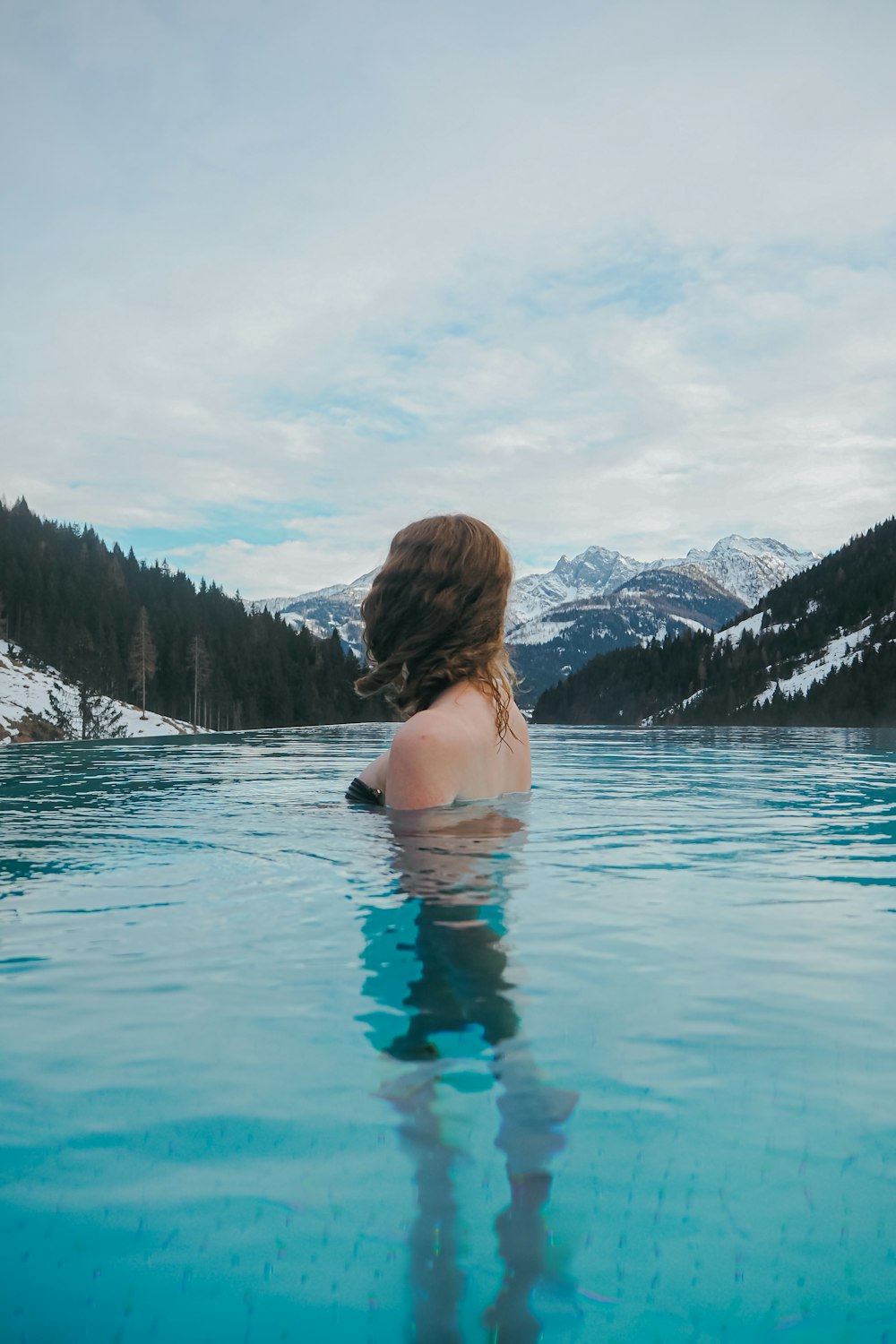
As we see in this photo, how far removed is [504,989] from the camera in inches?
120

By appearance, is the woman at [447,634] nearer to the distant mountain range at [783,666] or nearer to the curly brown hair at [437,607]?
the curly brown hair at [437,607]

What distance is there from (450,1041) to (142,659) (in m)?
103

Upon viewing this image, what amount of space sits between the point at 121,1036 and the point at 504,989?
1.27 m

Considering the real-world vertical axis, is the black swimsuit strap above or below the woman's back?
below

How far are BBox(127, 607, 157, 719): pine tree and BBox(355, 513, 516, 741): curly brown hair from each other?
333ft

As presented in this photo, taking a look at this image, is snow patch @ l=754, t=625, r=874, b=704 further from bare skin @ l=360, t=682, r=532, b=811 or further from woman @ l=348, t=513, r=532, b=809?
woman @ l=348, t=513, r=532, b=809

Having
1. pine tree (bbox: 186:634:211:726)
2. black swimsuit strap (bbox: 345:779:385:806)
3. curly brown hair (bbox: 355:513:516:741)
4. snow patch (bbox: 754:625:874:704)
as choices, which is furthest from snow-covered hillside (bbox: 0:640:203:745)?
snow patch (bbox: 754:625:874:704)

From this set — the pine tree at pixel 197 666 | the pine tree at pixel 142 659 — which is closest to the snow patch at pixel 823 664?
the pine tree at pixel 197 666

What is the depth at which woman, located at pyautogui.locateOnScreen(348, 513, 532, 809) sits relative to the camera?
3732mm

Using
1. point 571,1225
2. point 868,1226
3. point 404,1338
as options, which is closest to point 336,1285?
point 404,1338

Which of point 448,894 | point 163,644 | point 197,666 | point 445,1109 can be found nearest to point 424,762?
point 448,894

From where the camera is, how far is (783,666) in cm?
15562

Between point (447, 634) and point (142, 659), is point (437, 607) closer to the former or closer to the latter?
point (447, 634)

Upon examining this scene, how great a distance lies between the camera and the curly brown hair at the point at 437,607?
12.3 ft
